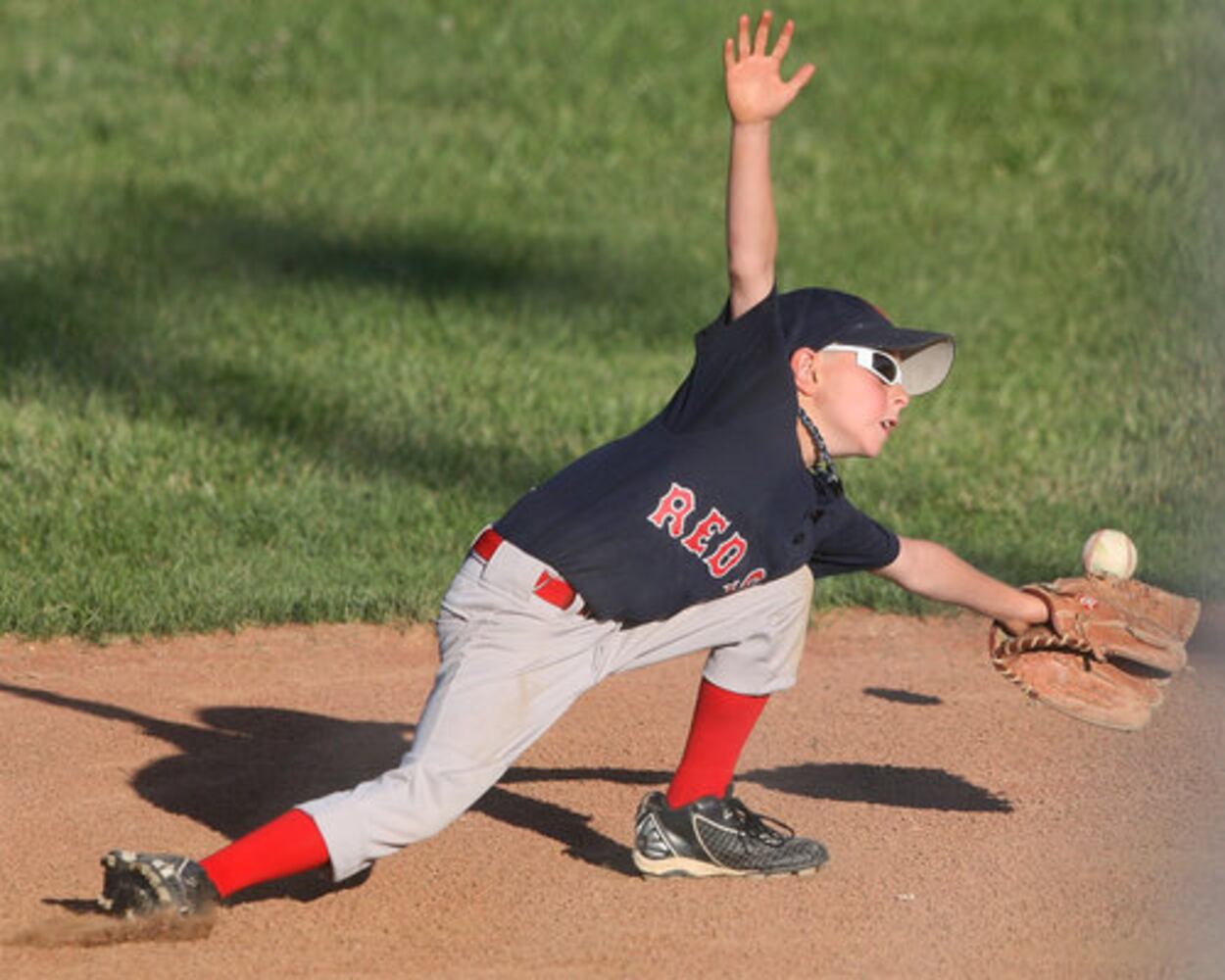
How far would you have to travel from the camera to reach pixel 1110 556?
4922mm

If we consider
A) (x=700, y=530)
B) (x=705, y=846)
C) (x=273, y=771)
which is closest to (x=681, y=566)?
(x=700, y=530)

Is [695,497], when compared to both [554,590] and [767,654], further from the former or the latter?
[767,654]

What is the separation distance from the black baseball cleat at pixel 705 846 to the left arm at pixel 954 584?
0.58 metres

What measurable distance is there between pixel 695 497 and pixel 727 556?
14cm

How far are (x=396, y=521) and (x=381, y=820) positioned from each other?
326 cm

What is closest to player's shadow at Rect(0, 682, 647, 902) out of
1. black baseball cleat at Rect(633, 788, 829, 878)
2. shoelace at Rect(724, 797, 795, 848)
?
black baseball cleat at Rect(633, 788, 829, 878)

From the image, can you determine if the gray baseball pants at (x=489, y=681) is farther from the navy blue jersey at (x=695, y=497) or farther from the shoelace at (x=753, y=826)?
the shoelace at (x=753, y=826)

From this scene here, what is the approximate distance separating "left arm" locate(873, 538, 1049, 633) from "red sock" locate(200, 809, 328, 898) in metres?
1.28

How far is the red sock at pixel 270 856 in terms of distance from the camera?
154 inches

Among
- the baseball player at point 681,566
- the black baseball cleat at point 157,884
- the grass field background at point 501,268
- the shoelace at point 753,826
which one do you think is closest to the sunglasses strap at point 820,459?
the baseball player at point 681,566

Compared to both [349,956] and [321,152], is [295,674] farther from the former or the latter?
[321,152]

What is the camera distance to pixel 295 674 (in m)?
5.84

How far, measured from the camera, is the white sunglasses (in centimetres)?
424

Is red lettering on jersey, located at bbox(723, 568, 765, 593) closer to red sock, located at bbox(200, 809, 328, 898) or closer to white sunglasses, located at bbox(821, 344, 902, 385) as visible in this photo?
white sunglasses, located at bbox(821, 344, 902, 385)
